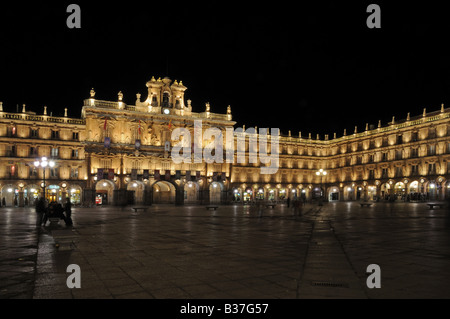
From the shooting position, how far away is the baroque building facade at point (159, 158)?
192ft

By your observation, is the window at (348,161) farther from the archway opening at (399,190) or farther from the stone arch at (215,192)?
the stone arch at (215,192)

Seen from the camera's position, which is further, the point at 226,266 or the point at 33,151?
the point at 33,151

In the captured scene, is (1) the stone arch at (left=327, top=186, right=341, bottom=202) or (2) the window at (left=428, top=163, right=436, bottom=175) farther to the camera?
(1) the stone arch at (left=327, top=186, right=341, bottom=202)

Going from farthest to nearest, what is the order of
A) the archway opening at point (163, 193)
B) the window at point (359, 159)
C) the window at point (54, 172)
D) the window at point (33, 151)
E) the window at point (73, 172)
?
the window at point (359, 159), the archway opening at point (163, 193), the window at point (73, 172), the window at point (54, 172), the window at point (33, 151)

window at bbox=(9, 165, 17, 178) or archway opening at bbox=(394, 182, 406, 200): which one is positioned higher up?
window at bbox=(9, 165, 17, 178)

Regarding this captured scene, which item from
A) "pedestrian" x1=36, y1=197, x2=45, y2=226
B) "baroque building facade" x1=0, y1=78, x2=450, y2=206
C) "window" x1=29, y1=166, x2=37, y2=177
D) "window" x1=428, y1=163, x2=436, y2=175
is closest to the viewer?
"pedestrian" x1=36, y1=197, x2=45, y2=226

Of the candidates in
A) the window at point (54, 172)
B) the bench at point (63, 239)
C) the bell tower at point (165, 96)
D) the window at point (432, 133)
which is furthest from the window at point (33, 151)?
the window at point (432, 133)

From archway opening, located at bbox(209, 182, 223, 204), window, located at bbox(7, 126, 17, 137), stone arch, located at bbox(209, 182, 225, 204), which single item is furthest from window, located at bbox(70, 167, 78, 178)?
archway opening, located at bbox(209, 182, 223, 204)

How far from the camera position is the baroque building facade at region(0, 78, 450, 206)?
58594mm

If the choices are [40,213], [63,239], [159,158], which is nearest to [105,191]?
[159,158]

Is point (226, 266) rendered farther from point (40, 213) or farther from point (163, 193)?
point (163, 193)

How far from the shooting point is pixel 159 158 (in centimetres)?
6538

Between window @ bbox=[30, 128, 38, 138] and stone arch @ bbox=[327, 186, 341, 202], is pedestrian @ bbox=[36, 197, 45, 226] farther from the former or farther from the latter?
stone arch @ bbox=[327, 186, 341, 202]
